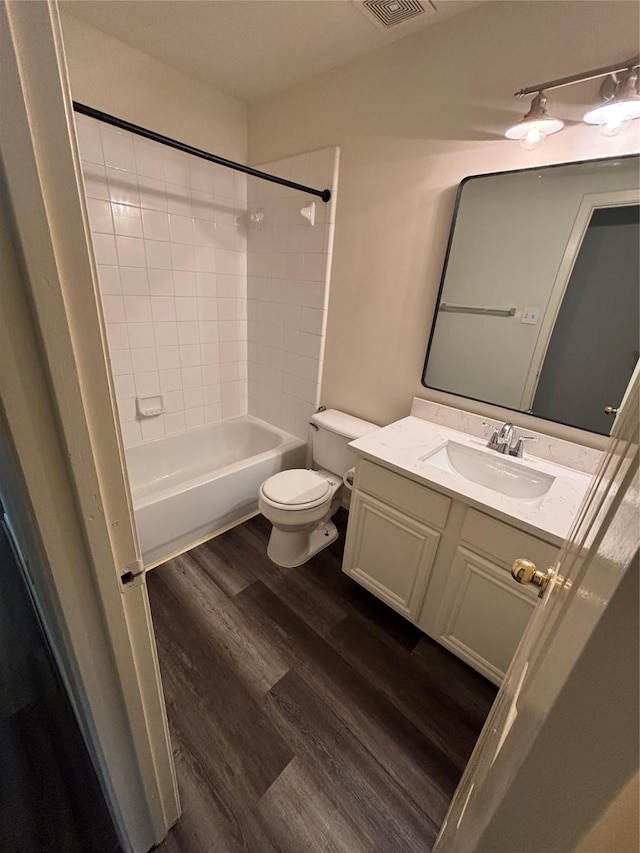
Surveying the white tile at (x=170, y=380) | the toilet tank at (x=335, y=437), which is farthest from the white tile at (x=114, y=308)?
the toilet tank at (x=335, y=437)

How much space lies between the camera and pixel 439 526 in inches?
50.9

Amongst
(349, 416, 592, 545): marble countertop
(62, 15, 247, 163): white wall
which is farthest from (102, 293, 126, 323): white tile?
(349, 416, 592, 545): marble countertop

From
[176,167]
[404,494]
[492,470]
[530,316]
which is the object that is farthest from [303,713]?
[176,167]

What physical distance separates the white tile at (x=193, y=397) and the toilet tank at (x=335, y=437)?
898 millimetres

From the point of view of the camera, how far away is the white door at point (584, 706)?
0.26m

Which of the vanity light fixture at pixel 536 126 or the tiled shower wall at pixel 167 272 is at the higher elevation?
the vanity light fixture at pixel 536 126

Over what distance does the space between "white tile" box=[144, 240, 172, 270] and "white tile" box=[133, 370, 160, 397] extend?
2.08ft

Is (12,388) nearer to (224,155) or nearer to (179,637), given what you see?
(179,637)

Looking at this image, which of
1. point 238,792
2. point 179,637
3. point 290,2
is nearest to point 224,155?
point 290,2

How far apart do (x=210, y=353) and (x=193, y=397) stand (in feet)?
1.09

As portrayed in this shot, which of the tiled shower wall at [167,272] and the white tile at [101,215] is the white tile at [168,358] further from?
the white tile at [101,215]

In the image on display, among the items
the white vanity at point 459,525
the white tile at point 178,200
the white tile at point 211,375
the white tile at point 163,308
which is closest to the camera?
the white vanity at point 459,525

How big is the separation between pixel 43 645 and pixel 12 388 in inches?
59.8

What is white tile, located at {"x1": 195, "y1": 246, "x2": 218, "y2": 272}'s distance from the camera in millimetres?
2215
